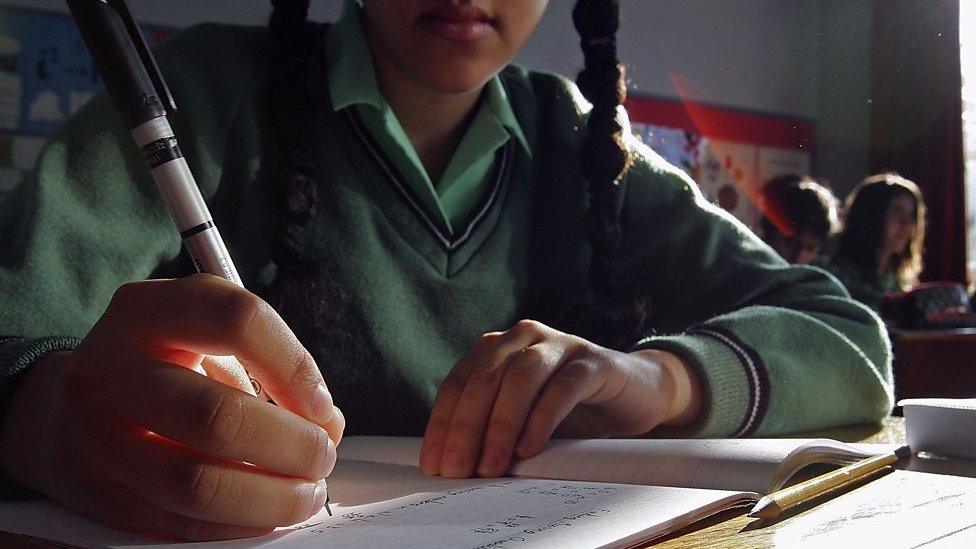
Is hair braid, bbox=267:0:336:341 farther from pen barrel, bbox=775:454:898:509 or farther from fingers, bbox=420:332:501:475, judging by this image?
pen barrel, bbox=775:454:898:509

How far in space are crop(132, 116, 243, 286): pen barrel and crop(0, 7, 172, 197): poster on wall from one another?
1.10 meters

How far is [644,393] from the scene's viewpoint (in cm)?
42

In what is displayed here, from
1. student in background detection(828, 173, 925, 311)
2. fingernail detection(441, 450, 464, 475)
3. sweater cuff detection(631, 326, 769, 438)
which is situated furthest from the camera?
student in background detection(828, 173, 925, 311)

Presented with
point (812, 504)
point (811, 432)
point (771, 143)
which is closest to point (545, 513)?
point (812, 504)

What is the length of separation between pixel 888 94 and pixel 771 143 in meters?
0.22

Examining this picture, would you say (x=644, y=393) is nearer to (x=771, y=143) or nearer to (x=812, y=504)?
(x=812, y=504)

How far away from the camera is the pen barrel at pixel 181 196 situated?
29 cm

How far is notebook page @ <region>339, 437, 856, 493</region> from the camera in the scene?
0.31 metres

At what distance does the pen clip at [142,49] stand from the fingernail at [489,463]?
0.54 feet

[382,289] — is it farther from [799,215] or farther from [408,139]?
[799,215]

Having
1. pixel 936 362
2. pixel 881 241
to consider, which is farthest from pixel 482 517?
pixel 881 241

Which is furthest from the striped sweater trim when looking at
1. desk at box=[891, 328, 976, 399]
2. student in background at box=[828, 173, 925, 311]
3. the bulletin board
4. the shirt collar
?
student in background at box=[828, 173, 925, 311]

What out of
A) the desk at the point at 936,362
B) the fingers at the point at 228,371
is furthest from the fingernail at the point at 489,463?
the desk at the point at 936,362

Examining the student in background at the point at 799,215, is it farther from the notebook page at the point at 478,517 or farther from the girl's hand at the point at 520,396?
the notebook page at the point at 478,517
